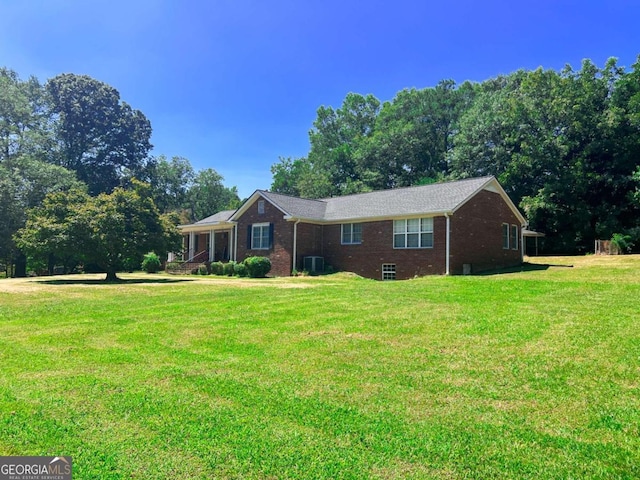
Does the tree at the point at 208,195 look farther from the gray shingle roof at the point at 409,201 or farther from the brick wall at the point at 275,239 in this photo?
the gray shingle roof at the point at 409,201

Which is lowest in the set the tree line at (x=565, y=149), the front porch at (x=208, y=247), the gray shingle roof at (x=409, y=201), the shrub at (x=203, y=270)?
the shrub at (x=203, y=270)

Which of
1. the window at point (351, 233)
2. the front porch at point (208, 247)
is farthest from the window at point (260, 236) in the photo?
the window at point (351, 233)

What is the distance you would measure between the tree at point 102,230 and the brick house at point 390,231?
17.3 ft

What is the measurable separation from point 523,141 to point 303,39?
924 inches

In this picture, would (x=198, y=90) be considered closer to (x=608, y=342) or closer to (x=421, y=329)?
(x=421, y=329)

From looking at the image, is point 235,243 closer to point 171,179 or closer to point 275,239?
point 275,239

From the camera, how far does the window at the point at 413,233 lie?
21.1 metres

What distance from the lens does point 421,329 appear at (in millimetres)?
7914

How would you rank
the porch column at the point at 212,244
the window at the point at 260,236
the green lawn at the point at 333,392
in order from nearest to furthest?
the green lawn at the point at 333,392 → the window at the point at 260,236 → the porch column at the point at 212,244

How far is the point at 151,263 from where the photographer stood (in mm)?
28781

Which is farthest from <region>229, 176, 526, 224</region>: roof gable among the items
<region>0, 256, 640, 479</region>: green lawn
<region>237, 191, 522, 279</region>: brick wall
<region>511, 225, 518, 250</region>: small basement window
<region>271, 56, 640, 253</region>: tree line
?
<region>0, 256, 640, 479</region>: green lawn

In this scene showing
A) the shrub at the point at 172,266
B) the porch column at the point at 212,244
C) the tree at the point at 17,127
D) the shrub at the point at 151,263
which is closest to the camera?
the shrub at the point at 151,263

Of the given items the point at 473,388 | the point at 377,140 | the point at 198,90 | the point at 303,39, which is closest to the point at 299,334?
the point at 473,388

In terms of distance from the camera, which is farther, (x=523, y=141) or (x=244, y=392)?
(x=523, y=141)
